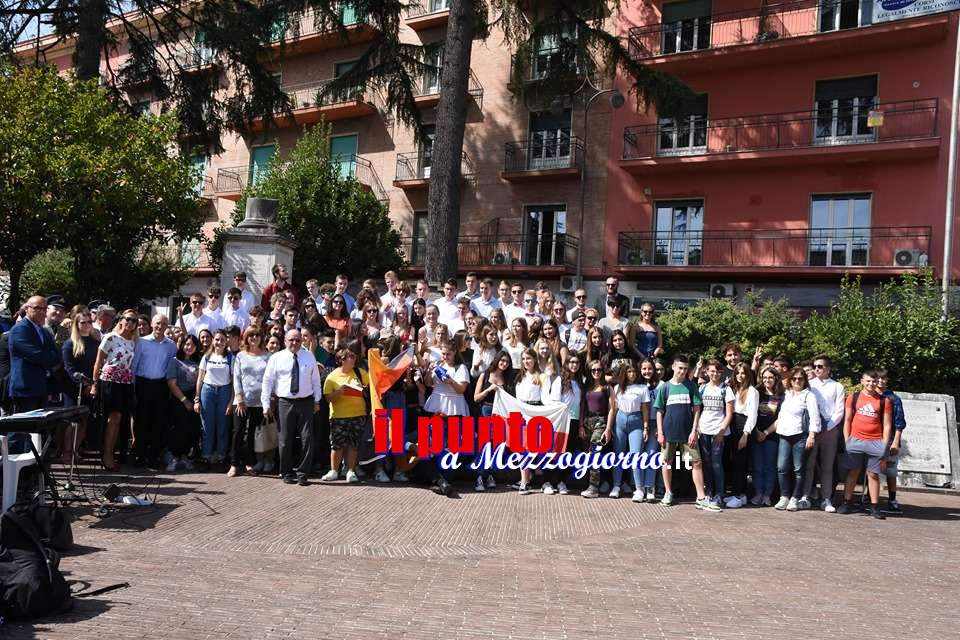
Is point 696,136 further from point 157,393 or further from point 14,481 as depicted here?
point 14,481

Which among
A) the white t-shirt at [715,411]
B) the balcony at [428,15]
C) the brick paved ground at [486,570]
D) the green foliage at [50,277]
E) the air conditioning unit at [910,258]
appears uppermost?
the balcony at [428,15]

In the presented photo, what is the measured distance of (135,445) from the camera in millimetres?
9391

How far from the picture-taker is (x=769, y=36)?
22141mm

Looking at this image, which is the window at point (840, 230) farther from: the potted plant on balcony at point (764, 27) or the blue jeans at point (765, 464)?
the blue jeans at point (765, 464)

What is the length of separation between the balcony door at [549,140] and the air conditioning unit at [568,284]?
3.94 metres

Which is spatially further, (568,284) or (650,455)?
(568,284)

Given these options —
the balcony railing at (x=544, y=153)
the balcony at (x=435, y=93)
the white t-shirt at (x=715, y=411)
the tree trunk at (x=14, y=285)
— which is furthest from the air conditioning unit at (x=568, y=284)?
the white t-shirt at (x=715, y=411)

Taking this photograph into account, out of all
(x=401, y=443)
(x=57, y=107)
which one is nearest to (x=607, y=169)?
(x=57, y=107)

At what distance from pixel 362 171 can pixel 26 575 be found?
26467mm

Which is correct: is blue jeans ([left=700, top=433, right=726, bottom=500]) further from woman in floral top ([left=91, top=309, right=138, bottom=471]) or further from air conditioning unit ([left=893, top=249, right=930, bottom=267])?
air conditioning unit ([left=893, top=249, right=930, bottom=267])

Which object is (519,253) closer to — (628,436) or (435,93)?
(435,93)

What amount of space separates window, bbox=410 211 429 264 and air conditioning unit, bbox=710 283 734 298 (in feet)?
35.6

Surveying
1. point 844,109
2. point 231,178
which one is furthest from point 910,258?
point 231,178

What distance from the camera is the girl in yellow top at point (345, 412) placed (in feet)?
29.5
